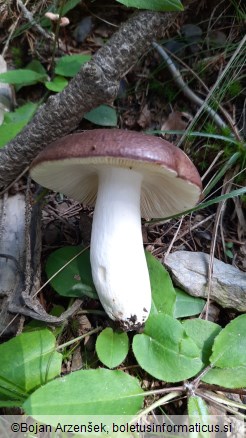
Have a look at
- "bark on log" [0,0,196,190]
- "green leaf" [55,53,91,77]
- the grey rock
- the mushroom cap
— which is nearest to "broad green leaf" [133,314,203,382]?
the grey rock

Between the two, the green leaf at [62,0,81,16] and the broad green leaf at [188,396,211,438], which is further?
the green leaf at [62,0,81,16]

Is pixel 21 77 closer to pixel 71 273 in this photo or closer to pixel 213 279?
pixel 71 273

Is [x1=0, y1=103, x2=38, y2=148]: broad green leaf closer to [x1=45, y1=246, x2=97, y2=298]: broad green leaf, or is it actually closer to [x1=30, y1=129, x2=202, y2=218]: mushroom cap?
[x1=30, y1=129, x2=202, y2=218]: mushroom cap

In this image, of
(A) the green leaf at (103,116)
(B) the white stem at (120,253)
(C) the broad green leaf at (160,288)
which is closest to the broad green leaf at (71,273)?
(B) the white stem at (120,253)

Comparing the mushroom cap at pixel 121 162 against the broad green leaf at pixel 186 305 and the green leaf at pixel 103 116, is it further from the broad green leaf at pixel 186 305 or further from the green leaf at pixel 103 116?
the green leaf at pixel 103 116

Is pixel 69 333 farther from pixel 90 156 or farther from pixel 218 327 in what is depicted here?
pixel 90 156

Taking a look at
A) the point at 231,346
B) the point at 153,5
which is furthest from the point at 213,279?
the point at 153,5

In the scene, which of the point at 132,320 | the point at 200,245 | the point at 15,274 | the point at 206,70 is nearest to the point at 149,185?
the point at 200,245
